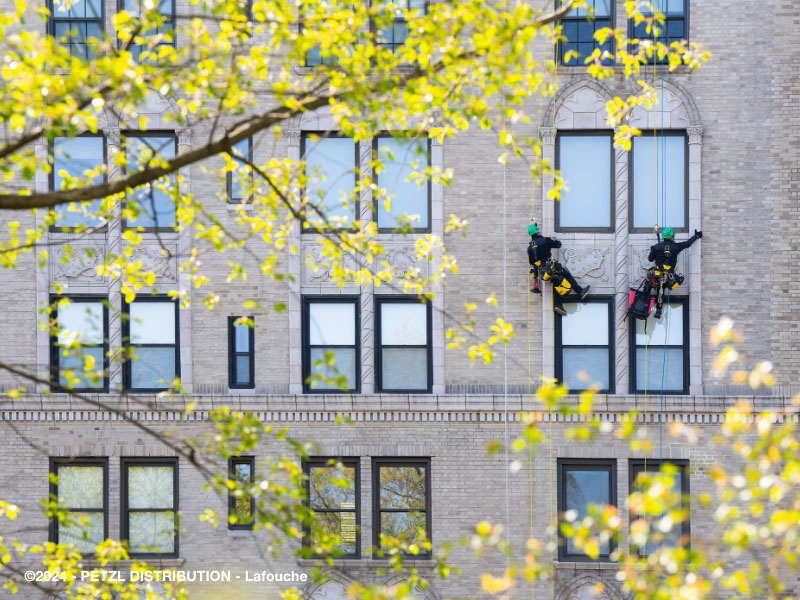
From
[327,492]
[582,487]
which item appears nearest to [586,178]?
[582,487]

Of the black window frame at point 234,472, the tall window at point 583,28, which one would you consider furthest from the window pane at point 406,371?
the tall window at point 583,28

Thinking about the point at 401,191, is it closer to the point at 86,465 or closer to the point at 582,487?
the point at 582,487

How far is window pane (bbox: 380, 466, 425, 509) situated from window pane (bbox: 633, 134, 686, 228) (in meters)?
5.87

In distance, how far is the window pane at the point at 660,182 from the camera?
15141 mm

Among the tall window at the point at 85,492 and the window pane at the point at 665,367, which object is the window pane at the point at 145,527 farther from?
the window pane at the point at 665,367

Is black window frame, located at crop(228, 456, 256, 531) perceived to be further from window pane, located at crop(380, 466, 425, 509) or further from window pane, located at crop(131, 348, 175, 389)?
window pane, located at crop(380, 466, 425, 509)

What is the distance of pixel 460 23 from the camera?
8.38 m

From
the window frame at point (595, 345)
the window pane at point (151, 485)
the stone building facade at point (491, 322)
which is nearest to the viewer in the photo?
the stone building facade at point (491, 322)

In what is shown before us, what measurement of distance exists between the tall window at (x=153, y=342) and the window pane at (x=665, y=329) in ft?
26.9

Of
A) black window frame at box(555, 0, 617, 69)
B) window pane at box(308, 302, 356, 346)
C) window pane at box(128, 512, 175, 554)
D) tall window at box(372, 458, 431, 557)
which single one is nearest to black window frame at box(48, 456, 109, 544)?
window pane at box(128, 512, 175, 554)

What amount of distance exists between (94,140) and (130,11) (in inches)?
92.1

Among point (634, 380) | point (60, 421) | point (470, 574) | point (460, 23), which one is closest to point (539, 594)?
point (470, 574)

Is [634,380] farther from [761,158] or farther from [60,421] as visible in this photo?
[60,421]

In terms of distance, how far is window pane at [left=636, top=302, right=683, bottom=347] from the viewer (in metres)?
15.2
